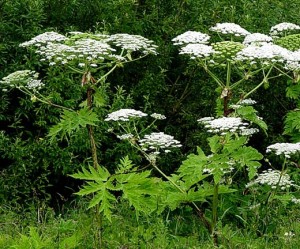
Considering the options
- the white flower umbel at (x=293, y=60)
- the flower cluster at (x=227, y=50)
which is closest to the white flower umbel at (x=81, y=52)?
the flower cluster at (x=227, y=50)

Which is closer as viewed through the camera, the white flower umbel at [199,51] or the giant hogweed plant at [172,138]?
the giant hogweed plant at [172,138]

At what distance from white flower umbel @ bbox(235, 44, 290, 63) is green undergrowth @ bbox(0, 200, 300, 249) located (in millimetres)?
1348

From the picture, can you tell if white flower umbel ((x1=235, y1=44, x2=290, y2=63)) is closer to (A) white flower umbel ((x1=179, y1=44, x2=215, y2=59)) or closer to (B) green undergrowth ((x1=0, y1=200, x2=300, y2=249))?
(A) white flower umbel ((x1=179, y1=44, x2=215, y2=59))

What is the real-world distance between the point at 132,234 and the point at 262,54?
1.74m

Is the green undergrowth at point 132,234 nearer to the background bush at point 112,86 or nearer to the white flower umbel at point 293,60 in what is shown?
the background bush at point 112,86

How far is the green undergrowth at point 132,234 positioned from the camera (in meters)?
4.73

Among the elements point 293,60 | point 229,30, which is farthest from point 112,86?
point 293,60

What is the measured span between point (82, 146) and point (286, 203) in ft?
7.31

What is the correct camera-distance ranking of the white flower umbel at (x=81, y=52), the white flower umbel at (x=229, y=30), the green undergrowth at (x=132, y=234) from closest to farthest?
the white flower umbel at (x=81, y=52)
the green undergrowth at (x=132, y=234)
the white flower umbel at (x=229, y=30)

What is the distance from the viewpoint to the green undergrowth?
473 centimetres

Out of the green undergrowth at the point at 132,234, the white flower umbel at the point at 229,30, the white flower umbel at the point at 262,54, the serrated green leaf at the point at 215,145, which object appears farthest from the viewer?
the white flower umbel at the point at 229,30

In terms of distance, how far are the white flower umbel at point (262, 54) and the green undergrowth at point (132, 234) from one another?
1.35m

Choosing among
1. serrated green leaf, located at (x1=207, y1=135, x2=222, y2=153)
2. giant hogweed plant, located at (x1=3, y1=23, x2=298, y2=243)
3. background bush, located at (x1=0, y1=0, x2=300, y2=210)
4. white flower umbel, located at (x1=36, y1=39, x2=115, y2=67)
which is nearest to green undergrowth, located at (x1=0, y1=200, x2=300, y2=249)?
giant hogweed plant, located at (x1=3, y1=23, x2=298, y2=243)

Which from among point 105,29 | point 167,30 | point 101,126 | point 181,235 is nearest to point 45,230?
point 181,235
